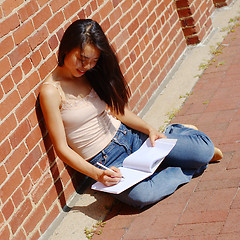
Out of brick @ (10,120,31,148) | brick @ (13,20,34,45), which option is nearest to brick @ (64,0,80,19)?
brick @ (13,20,34,45)

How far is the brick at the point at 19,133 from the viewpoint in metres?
3.42

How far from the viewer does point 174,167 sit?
390 cm

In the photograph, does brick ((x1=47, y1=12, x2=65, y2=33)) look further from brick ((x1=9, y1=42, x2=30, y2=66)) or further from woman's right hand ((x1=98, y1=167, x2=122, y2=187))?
woman's right hand ((x1=98, y1=167, x2=122, y2=187))

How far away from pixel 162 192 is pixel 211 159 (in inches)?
18.7

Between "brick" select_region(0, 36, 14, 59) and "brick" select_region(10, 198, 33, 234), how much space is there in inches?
35.5

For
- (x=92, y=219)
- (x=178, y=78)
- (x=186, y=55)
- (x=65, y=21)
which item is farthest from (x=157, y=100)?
(x=92, y=219)

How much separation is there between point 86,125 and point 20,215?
0.72 metres

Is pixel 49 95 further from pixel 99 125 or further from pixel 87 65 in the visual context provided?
pixel 99 125

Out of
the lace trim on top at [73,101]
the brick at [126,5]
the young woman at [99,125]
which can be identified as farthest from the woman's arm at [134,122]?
the brick at [126,5]

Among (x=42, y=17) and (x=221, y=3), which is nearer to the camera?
(x=42, y=17)

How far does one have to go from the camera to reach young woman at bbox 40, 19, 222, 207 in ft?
11.6

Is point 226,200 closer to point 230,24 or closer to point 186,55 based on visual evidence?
point 186,55

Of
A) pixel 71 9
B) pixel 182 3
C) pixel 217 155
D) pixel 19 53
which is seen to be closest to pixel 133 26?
pixel 71 9

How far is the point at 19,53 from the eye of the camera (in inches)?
139
